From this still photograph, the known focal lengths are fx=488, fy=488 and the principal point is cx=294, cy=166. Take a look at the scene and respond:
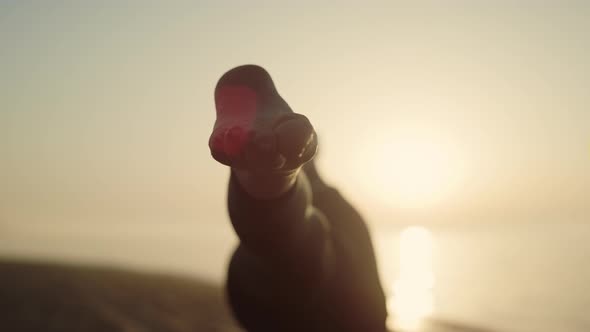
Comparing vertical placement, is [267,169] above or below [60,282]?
above

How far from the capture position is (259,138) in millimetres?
1251

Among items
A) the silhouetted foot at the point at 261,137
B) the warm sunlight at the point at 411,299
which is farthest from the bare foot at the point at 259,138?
the warm sunlight at the point at 411,299

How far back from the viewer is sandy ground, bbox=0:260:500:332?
7.34 m

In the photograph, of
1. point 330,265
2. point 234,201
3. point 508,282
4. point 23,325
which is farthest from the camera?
point 508,282

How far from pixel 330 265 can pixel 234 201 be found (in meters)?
0.48

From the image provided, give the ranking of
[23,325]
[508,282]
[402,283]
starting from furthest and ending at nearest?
[402,283] → [508,282] → [23,325]

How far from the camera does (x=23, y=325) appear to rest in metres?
6.91

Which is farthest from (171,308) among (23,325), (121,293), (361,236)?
(361,236)

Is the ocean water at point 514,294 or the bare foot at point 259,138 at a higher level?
the bare foot at point 259,138

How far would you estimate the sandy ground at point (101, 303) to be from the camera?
7336 millimetres

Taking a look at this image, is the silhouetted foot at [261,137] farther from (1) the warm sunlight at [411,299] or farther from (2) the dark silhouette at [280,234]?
(1) the warm sunlight at [411,299]

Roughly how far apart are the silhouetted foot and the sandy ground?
6.87 m

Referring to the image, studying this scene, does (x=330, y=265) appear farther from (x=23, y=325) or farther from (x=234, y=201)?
(x=23, y=325)

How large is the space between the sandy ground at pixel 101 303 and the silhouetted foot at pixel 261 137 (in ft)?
22.5
